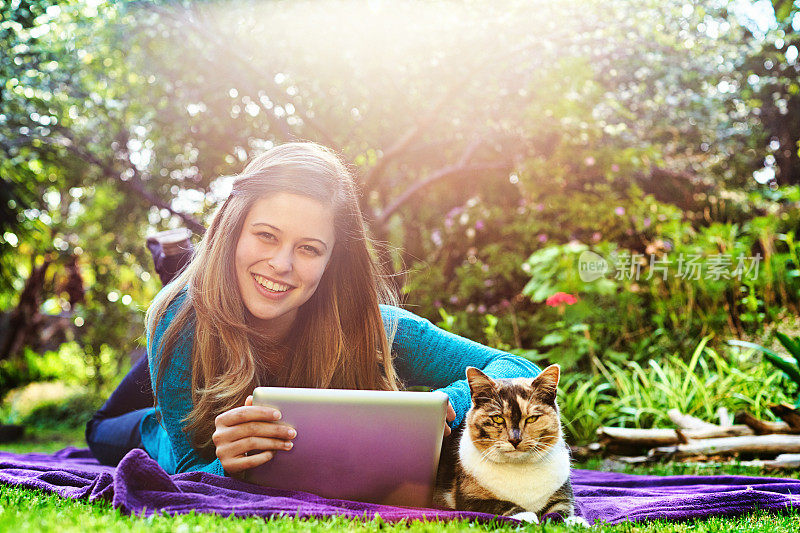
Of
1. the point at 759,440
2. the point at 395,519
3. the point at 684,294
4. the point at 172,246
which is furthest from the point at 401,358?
the point at 684,294

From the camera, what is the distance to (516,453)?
1905mm

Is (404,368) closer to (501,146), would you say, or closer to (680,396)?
(680,396)

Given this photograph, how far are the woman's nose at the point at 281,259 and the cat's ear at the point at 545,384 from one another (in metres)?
1.01

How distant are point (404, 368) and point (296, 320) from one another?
56cm

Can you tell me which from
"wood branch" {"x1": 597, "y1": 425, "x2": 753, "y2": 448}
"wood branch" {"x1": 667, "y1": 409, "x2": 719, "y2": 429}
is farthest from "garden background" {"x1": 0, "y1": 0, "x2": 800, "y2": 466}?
"wood branch" {"x1": 597, "y1": 425, "x2": 753, "y2": 448}

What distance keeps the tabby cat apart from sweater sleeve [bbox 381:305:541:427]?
496 millimetres

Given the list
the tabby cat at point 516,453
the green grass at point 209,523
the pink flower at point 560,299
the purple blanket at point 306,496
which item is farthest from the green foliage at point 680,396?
the tabby cat at point 516,453

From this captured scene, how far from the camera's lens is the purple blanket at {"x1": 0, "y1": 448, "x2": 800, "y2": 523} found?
69.9 inches

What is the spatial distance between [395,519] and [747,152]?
8326 mm

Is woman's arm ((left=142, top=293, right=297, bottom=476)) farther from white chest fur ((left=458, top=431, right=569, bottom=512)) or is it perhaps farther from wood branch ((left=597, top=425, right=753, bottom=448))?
wood branch ((left=597, top=425, right=753, bottom=448))

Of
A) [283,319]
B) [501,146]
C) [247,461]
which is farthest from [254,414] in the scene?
[501,146]

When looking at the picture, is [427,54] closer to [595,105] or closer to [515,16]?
[515,16]

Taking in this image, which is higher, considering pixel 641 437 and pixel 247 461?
pixel 247 461

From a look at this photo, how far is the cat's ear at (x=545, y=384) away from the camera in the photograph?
198 centimetres
